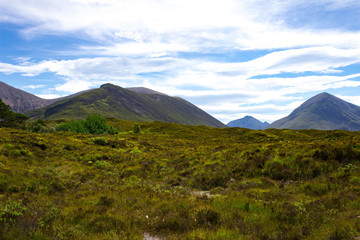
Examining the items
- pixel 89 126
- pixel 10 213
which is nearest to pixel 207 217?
pixel 10 213

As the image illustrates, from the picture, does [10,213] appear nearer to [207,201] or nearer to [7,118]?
[207,201]

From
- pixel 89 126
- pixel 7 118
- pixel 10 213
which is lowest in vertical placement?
pixel 10 213

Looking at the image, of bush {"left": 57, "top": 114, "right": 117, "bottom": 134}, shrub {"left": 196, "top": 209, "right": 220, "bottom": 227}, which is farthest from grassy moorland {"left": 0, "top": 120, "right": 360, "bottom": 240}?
bush {"left": 57, "top": 114, "right": 117, "bottom": 134}

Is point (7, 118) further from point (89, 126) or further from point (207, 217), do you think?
point (207, 217)

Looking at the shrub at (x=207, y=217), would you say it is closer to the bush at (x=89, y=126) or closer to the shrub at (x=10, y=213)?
the shrub at (x=10, y=213)

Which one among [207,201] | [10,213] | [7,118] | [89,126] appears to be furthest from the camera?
[89,126]

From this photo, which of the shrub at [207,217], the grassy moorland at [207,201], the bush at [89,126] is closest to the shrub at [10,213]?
the grassy moorland at [207,201]

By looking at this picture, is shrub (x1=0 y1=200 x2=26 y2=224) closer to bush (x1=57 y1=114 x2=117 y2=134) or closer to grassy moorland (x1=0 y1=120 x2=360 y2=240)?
grassy moorland (x1=0 y1=120 x2=360 y2=240)

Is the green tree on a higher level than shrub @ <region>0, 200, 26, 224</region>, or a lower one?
higher

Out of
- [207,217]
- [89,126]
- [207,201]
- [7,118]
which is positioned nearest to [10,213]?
[207,217]

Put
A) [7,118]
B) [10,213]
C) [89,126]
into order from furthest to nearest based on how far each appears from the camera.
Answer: [89,126] < [7,118] < [10,213]

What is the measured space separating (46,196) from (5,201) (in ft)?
5.79

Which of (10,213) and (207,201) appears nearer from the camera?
(10,213)

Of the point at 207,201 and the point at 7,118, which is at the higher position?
the point at 7,118
